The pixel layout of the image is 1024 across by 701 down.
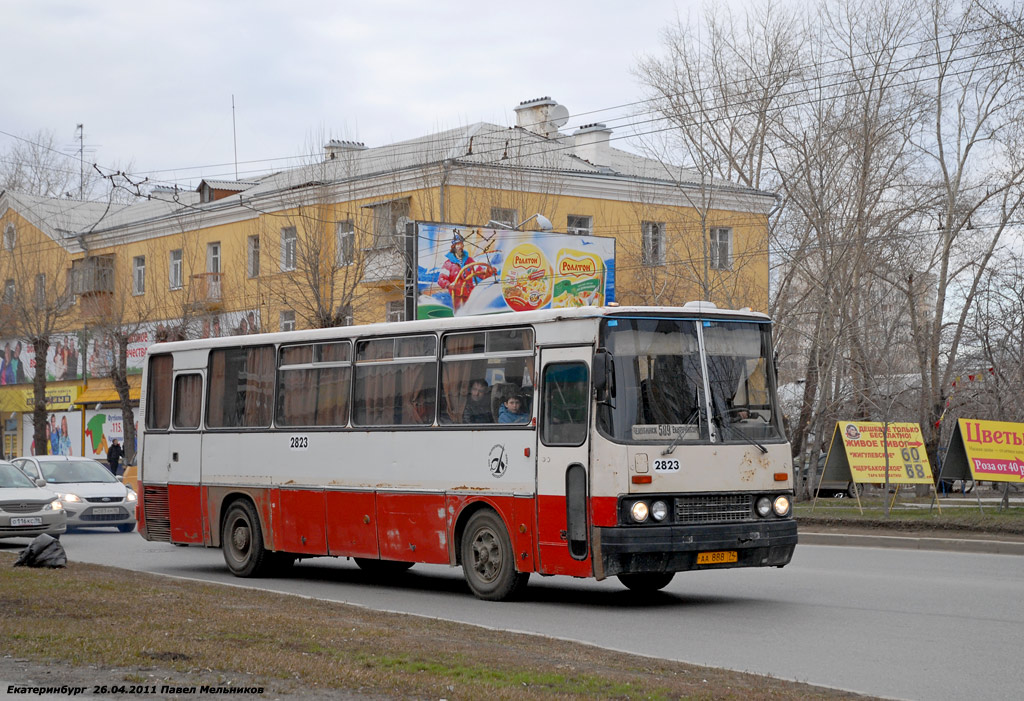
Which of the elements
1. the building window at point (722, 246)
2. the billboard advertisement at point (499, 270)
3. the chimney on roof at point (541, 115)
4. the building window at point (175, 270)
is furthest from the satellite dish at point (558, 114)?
the building window at point (175, 270)

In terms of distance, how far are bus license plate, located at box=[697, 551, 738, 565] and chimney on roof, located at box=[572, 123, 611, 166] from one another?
112 ft

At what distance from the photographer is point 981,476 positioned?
2228 centimetres

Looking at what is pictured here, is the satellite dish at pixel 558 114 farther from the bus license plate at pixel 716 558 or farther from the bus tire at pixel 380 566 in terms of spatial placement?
the bus license plate at pixel 716 558

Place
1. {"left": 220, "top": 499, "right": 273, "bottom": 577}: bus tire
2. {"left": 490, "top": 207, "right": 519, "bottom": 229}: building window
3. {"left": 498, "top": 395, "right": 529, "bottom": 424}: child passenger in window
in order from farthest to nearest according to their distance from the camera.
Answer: {"left": 490, "top": 207, "right": 519, "bottom": 229}: building window, {"left": 220, "top": 499, "right": 273, "bottom": 577}: bus tire, {"left": 498, "top": 395, "right": 529, "bottom": 424}: child passenger in window

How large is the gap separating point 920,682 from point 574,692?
268 cm

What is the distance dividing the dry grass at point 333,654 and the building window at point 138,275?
135 ft

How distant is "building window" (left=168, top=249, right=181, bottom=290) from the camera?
49656mm

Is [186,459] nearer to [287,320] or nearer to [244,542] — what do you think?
[244,542]

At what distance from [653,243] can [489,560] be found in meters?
29.1

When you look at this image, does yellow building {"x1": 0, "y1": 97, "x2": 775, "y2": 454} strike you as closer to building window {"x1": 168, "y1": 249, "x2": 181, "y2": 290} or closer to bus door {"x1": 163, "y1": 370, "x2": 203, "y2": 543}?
building window {"x1": 168, "y1": 249, "x2": 181, "y2": 290}

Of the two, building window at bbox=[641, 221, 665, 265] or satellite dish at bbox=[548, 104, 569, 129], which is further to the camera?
satellite dish at bbox=[548, 104, 569, 129]

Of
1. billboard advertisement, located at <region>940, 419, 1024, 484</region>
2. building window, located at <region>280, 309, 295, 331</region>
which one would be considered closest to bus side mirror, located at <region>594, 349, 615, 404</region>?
billboard advertisement, located at <region>940, 419, 1024, 484</region>

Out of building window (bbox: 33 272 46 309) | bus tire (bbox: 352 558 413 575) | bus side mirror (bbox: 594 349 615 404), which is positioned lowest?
bus tire (bbox: 352 558 413 575)

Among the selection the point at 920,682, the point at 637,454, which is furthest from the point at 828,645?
the point at 637,454
